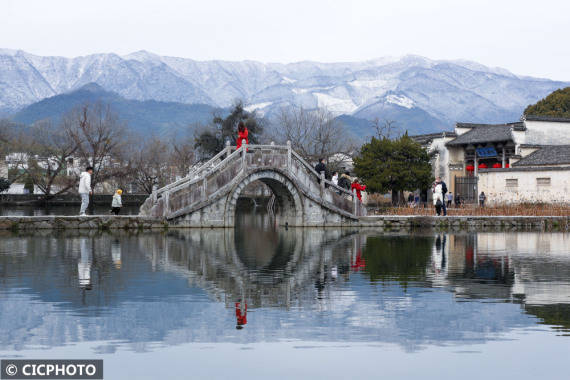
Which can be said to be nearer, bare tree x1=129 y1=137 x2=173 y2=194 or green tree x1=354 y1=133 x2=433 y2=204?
green tree x1=354 y1=133 x2=433 y2=204

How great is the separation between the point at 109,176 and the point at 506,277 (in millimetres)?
55134

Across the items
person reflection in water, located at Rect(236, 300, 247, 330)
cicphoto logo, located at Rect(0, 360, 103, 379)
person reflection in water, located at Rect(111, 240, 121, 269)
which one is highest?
person reflection in water, located at Rect(111, 240, 121, 269)

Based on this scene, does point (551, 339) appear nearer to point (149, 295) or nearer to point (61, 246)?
point (149, 295)

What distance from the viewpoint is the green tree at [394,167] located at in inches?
1937

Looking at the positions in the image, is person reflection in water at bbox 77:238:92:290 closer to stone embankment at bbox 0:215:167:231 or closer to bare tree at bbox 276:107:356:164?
stone embankment at bbox 0:215:167:231

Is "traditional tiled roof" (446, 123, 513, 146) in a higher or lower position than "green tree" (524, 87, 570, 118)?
lower

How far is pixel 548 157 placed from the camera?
47781 mm

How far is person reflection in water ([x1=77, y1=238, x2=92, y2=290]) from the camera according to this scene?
11941mm

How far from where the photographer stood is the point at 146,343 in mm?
7852

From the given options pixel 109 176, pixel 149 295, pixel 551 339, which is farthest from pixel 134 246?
pixel 109 176

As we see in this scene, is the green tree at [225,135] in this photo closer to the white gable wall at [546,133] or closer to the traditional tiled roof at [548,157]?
the white gable wall at [546,133]

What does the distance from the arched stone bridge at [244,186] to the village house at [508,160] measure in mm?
14143

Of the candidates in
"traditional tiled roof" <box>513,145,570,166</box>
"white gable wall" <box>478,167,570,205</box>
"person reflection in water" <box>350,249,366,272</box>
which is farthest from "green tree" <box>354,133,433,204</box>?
"person reflection in water" <box>350,249,366,272</box>

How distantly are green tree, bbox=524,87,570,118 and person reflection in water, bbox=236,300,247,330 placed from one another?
6971 centimetres
